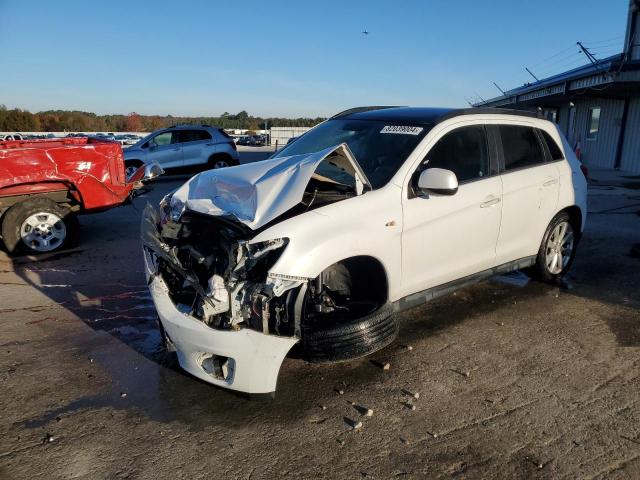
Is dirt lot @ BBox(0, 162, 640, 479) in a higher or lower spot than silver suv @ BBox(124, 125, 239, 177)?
lower

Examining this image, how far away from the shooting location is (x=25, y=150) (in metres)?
6.79

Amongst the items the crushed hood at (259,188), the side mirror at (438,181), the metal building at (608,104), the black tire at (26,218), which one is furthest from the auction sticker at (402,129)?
the metal building at (608,104)

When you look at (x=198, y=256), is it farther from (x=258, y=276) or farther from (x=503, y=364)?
(x=503, y=364)

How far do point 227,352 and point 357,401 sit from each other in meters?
0.94

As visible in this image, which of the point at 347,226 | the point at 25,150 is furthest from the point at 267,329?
the point at 25,150

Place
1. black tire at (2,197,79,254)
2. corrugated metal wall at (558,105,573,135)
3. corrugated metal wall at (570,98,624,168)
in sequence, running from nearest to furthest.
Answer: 1. black tire at (2,197,79,254)
2. corrugated metal wall at (570,98,624,168)
3. corrugated metal wall at (558,105,573,135)

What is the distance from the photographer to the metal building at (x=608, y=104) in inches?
638

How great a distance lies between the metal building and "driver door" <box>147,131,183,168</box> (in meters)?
13.2

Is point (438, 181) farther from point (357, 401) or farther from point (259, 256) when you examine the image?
point (357, 401)

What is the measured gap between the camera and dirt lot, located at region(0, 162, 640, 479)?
271 cm

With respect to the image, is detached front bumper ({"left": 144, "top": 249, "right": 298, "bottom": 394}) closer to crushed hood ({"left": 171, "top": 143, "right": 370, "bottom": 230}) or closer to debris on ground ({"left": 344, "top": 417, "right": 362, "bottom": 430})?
debris on ground ({"left": 344, "top": 417, "right": 362, "bottom": 430})

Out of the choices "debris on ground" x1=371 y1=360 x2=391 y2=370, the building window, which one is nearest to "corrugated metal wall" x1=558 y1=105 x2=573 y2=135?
the building window

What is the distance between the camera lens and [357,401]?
3.32 meters

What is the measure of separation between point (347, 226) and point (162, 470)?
177 centimetres
